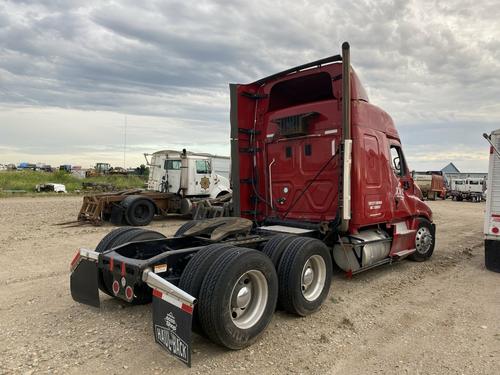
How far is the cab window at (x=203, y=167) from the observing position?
15008 millimetres

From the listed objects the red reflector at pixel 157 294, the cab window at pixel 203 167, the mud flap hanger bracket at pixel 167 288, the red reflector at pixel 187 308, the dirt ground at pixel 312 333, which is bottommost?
the dirt ground at pixel 312 333

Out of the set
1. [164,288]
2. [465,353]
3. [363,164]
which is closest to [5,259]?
[164,288]

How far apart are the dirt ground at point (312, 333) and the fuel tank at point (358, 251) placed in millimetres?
311

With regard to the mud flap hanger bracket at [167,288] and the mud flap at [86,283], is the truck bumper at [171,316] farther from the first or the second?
the mud flap at [86,283]

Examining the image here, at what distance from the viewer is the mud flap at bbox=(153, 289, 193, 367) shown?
3.02 m

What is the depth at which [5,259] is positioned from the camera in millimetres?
7137

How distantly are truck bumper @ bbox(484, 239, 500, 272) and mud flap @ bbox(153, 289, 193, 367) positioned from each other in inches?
242

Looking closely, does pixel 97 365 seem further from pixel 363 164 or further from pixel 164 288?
pixel 363 164

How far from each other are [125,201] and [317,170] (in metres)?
8.57

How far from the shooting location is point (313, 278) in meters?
4.70

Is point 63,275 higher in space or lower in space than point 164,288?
lower

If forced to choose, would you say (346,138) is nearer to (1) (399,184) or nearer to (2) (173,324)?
(1) (399,184)

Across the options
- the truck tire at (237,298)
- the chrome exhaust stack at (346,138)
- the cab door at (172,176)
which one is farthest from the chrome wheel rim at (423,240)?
the cab door at (172,176)

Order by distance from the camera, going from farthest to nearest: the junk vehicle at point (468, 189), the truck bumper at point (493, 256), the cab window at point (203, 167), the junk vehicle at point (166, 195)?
the junk vehicle at point (468, 189) → the cab window at point (203, 167) → the junk vehicle at point (166, 195) → the truck bumper at point (493, 256)
